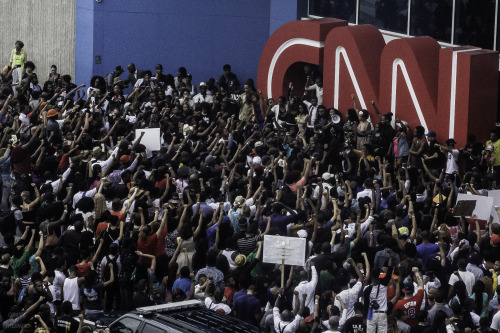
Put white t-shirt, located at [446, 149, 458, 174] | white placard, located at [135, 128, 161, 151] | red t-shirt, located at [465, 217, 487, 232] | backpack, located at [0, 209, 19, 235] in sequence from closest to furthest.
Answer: backpack, located at [0, 209, 19, 235] < red t-shirt, located at [465, 217, 487, 232] < white placard, located at [135, 128, 161, 151] < white t-shirt, located at [446, 149, 458, 174]

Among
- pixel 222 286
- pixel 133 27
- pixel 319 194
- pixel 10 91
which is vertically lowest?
pixel 222 286

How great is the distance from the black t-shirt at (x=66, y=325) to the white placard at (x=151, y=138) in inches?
270

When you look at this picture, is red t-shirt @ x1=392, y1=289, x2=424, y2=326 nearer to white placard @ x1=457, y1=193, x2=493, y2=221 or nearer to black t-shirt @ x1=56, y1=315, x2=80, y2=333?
white placard @ x1=457, y1=193, x2=493, y2=221

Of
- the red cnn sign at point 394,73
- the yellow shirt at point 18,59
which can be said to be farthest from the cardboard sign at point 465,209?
the yellow shirt at point 18,59

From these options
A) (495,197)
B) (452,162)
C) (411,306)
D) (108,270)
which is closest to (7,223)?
(108,270)

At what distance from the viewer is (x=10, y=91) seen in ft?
75.7

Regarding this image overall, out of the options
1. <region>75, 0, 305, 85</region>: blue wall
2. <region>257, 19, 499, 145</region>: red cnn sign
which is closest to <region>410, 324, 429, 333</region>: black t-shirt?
<region>257, 19, 499, 145</region>: red cnn sign

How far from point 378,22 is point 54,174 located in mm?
9676

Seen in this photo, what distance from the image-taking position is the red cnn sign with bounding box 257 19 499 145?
2027 centimetres

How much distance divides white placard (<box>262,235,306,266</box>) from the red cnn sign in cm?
738

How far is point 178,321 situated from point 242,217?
3.71 metres

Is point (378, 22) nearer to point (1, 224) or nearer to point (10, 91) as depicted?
point (10, 91)

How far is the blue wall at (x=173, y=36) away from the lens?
27391 millimetres

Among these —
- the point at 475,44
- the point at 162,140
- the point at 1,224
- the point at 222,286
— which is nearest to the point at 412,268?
the point at 222,286
